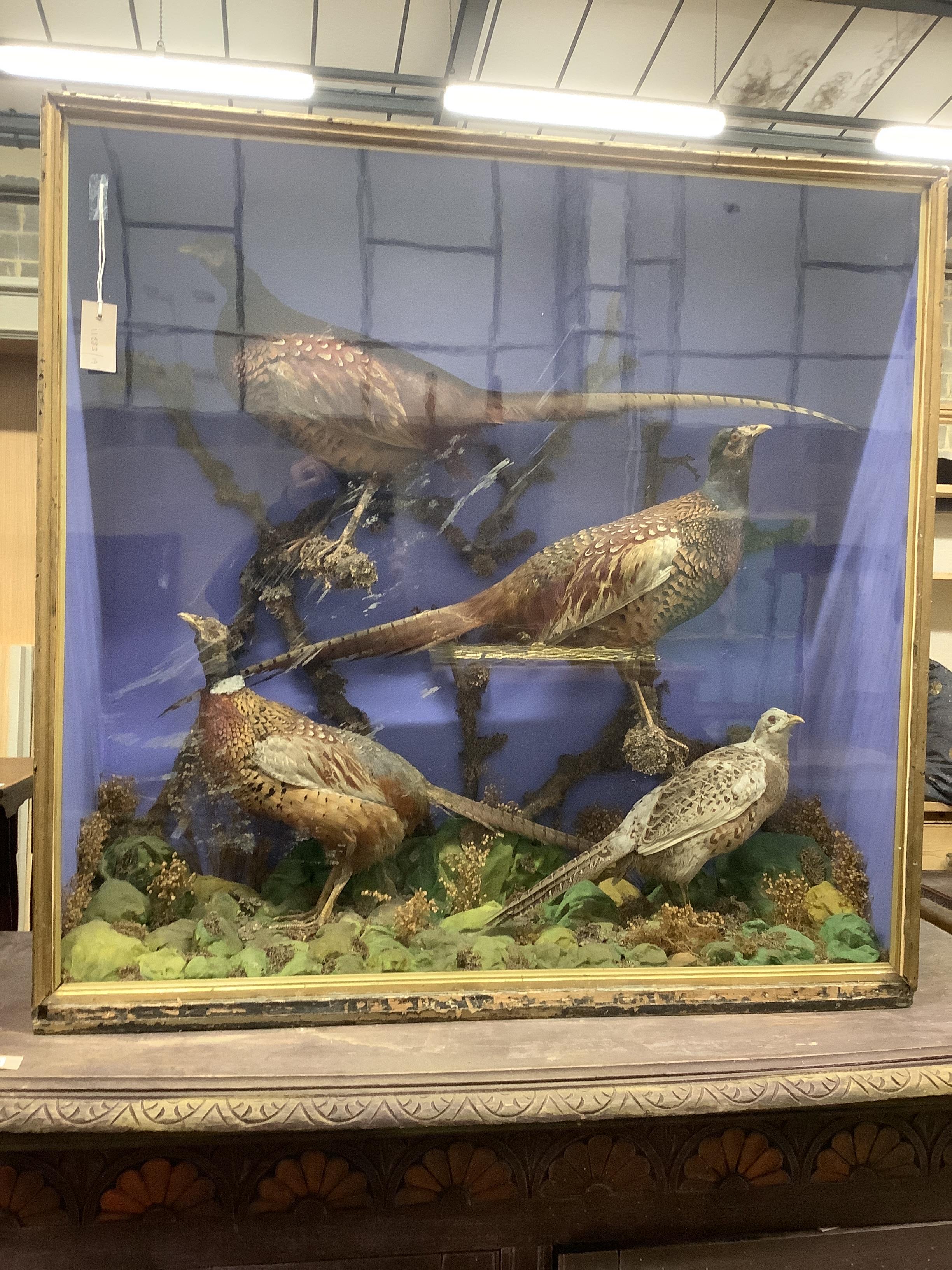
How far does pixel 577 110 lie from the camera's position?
8.75 ft

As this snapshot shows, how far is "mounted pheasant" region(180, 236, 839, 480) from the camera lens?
132 centimetres

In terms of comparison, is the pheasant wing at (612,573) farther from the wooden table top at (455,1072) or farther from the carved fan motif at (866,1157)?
the carved fan motif at (866,1157)

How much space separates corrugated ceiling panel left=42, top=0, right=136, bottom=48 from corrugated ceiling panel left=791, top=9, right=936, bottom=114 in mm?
2249

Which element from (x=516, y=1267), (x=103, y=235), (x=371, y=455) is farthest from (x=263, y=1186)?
(x=103, y=235)

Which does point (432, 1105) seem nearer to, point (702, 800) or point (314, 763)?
point (314, 763)

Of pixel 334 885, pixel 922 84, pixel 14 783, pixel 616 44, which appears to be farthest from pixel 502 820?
pixel 922 84

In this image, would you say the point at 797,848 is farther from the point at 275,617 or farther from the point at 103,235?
the point at 103,235

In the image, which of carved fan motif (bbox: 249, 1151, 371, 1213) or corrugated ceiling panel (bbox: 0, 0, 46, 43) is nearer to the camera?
carved fan motif (bbox: 249, 1151, 371, 1213)

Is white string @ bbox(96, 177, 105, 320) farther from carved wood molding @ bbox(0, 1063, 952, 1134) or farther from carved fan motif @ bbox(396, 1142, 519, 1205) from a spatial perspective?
carved fan motif @ bbox(396, 1142, 519, 1205)

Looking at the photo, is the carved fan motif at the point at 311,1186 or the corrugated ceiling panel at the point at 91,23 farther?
the corrugated ceiling panel at the point at 91,23

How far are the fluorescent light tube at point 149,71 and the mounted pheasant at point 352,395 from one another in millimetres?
1601

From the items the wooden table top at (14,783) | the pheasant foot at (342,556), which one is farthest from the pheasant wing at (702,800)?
the wooden table top at (14,783)

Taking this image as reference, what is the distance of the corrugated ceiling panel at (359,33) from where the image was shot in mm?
2678

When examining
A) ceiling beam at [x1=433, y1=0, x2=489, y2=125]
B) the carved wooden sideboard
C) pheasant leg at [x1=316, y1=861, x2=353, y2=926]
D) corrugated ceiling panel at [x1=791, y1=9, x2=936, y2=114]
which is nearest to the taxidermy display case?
pheasant leg at [x1=316, y1=861, x2=353, y2=926]
